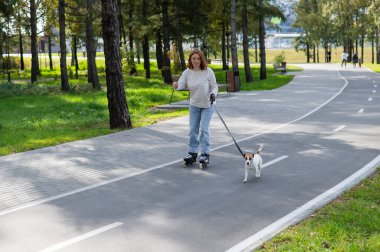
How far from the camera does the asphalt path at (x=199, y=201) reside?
6035 mm

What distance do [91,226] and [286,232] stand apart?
235 cm

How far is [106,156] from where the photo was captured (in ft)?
36.8

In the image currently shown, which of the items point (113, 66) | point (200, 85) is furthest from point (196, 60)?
point (113, 66)

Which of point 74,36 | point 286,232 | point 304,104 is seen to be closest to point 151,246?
point 286,232

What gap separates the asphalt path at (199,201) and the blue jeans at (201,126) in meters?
0.43

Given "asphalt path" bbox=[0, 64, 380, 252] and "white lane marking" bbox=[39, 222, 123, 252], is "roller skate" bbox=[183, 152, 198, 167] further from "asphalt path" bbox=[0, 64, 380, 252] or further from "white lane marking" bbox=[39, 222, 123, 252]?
"white lane marking" bbox=[39, 222, 123, 252]

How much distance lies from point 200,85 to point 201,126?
2.50ft

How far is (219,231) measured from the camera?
245 inches

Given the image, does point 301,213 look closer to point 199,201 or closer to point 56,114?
point 199,201

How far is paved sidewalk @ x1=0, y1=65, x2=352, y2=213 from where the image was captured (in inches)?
345

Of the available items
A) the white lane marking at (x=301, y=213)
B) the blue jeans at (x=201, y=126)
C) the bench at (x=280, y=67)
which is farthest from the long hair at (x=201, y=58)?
the bench at (x=280, y=67)

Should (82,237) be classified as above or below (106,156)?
below

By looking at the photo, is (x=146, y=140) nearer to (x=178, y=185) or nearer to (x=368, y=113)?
(x=178, y=185)

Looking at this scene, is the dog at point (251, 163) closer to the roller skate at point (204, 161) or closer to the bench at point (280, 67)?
the roller skate at point (204, 161)
